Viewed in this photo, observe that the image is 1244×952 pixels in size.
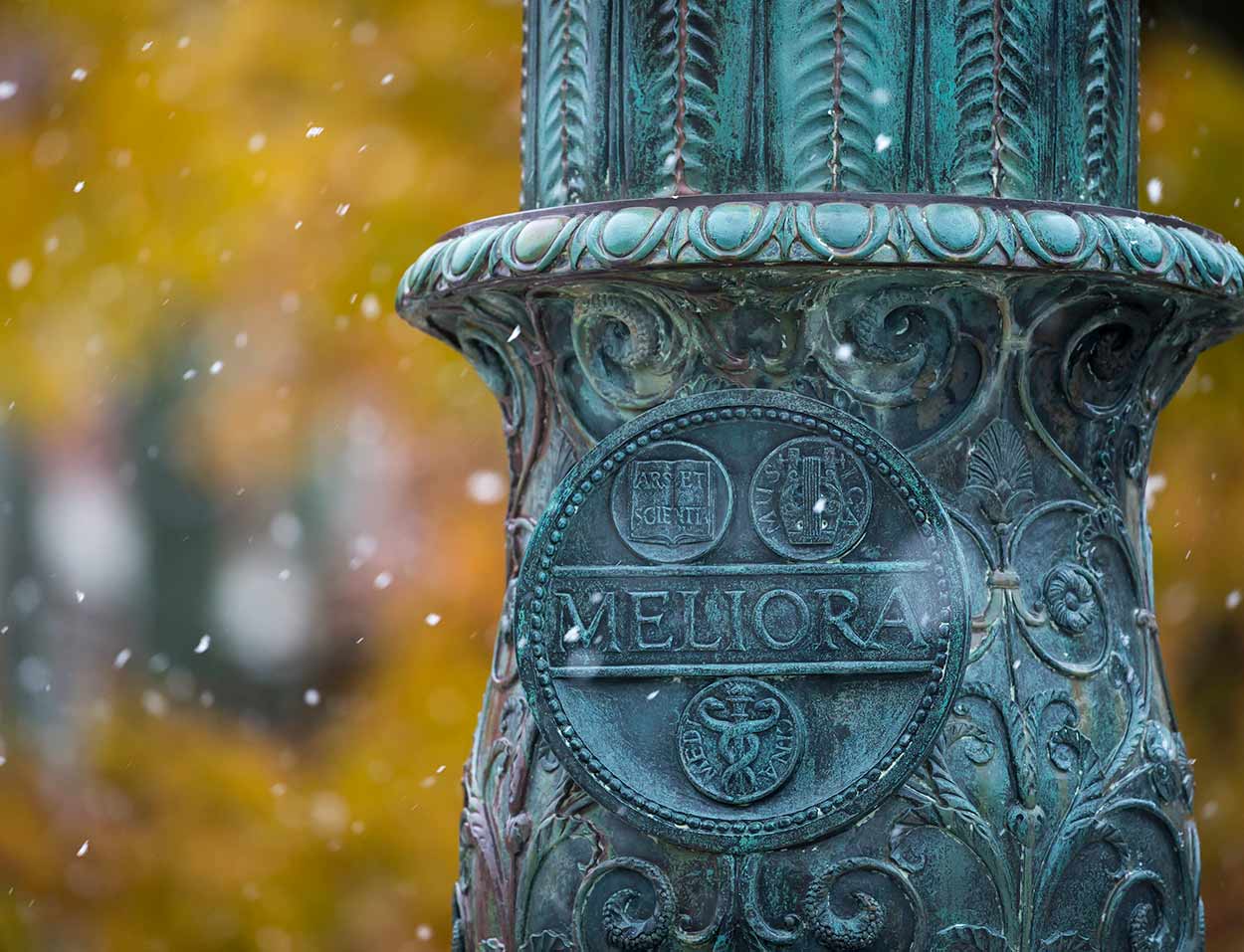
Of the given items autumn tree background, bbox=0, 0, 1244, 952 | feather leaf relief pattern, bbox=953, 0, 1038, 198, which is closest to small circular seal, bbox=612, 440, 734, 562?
feather leaf relief pattern, bbox=953, 0, 1038, 198

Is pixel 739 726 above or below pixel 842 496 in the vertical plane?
below

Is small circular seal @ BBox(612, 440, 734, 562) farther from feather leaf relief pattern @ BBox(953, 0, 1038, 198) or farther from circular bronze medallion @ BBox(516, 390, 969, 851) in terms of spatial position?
feather leaf relief pattern @ BBox(953, 0, 1038, 198)

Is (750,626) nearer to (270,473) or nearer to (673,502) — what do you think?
(673,502)

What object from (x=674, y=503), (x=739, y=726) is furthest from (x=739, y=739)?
(x=674, y=503)

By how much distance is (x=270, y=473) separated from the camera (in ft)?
21.6

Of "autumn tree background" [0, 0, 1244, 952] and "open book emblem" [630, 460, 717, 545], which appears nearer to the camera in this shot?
"open book emblem" [630, 460, 717, 545]

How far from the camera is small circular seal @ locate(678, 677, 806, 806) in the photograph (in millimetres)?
2463

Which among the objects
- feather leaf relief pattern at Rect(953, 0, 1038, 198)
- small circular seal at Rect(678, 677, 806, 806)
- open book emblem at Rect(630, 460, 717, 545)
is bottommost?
small circular seal at Rect(678, 677, 806, 806)

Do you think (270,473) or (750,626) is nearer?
(750,626)

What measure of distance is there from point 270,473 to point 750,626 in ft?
14.3

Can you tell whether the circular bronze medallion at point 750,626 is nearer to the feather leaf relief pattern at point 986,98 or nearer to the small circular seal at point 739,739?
the small circular seal at point 739,739

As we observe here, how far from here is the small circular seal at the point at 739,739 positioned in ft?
8.08

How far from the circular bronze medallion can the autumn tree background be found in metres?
3.18

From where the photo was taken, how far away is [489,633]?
586 centimetres
